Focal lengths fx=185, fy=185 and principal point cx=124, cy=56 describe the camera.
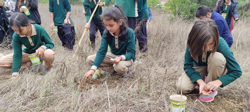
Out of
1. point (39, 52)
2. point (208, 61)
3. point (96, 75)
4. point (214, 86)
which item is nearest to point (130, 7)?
point (96, 75)

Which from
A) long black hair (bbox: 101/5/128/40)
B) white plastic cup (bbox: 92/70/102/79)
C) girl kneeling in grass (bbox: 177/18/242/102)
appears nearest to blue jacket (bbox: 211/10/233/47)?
girl kneeling in grass (bbox: 177/18/242/102)

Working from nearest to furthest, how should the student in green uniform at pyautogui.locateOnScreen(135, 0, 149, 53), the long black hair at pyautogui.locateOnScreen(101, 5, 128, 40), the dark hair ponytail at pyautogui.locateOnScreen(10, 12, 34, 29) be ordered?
1. the long black hair at pyautogui.locateOnScreen(101, 5, 128, 40)
2. the dark hair ponytail at pyautogui.locateOnScreen(10, 12, 34, 29)
3. the student in green uniform at pyautogui.locateOnScreen(135, 0, 149, 53)

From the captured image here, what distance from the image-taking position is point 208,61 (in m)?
1.76

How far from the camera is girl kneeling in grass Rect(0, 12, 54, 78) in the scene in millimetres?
2260

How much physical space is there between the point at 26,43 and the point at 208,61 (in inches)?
90.7

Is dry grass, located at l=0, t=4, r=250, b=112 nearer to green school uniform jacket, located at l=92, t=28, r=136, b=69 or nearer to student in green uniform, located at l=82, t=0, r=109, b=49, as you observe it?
green school uniform jacket, located at l=92, t=28, r=136, b=69

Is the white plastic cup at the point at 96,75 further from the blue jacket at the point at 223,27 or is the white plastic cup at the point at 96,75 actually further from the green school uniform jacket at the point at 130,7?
the blue jacket at the point at 223,27

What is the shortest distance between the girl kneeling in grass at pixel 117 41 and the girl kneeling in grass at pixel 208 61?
28.0 inches

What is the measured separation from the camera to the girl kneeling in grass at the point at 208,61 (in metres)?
1.50

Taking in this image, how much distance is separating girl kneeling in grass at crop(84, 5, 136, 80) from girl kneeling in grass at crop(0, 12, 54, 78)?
0.62m

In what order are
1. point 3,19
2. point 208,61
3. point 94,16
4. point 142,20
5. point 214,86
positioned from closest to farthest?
point 214,86 → point 208,61 → point 142,20 → point 94,16 → point 3,19

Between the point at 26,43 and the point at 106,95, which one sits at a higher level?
the point at 26,43

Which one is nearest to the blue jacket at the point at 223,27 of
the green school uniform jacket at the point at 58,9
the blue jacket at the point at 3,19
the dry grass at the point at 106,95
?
the dry grass at the point at 106,95

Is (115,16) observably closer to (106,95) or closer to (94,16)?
(106,95)
